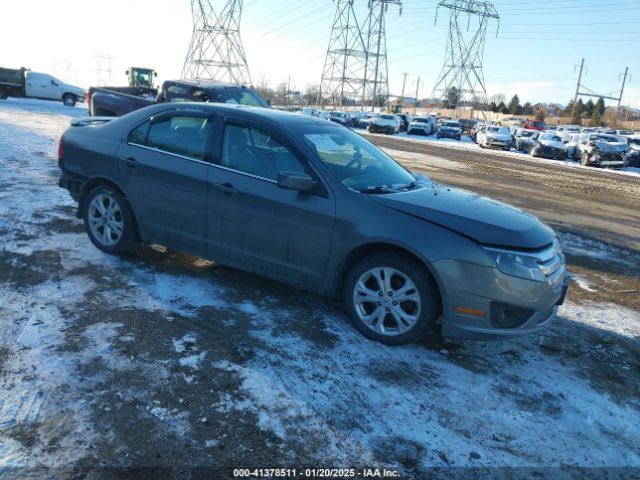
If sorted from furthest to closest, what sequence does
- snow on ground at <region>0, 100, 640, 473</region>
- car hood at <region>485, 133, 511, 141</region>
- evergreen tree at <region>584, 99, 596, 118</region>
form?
evergreen tree at <region>584, 99, 596, 118</region> < car hood at <region>485, 133, 511, 141</region> < snow on ground at <region>0, 100, 640, 473</region>

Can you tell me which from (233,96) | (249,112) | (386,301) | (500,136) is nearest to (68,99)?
(500,136)

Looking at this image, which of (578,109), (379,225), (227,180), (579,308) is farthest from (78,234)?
(578,109)

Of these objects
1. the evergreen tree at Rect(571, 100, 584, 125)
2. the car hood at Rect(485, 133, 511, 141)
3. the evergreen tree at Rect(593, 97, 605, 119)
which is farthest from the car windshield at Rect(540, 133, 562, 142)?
the evergreen tree at Rect(593, 97, 605, 119)

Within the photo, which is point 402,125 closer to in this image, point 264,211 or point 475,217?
point 264,211

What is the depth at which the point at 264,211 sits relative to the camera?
4.30 m

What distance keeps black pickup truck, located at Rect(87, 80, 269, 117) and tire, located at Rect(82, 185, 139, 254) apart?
265 inches

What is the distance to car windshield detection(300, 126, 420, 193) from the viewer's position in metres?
4.29

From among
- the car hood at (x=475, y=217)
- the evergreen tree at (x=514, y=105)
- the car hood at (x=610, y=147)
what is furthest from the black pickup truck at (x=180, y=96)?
the evergreen tree at (x=514, y=105)

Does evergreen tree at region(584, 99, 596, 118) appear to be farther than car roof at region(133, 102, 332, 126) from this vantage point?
Yes

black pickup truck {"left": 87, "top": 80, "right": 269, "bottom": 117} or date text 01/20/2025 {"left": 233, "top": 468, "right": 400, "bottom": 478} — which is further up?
black pickup truck {"left": 87, "top": 80, "right": 269, "bottom": 117}

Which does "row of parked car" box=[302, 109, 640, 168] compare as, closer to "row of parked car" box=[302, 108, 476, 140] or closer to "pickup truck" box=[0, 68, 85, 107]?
"row of parked car" box=[302, 108, 476, 140]

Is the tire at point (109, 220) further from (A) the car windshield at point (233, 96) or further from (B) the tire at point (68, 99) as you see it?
(B) the tire at point (68, 99)

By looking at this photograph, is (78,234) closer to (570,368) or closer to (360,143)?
(360,143)

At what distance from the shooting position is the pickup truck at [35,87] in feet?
120
